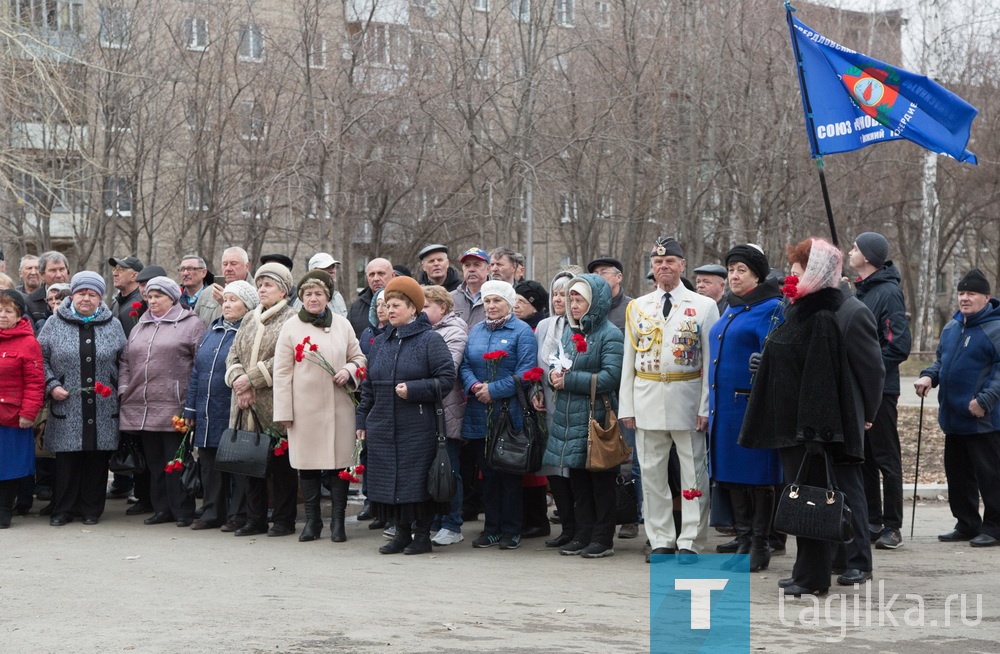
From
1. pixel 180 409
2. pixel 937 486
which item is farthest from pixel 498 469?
pixel 937 486

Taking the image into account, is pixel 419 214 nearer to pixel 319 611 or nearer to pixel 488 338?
pixel 488 338

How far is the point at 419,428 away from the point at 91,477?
3.36 m

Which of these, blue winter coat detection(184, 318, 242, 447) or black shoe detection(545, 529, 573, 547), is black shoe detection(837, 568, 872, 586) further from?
blue winter coat detection(184, 318, 242, 447)

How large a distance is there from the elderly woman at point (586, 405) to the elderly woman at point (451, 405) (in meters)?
0.84

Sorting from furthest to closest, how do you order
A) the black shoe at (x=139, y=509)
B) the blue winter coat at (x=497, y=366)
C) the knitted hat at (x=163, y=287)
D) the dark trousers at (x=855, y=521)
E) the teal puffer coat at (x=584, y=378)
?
the black shoe at (x=139, y=509) → the knitted hat at (x=163, y=287) → the blue winter coat at (x=497, y=366) → the teal puffer coat at (x=584, y=378) → the dark trousers at (x=855, y=521)

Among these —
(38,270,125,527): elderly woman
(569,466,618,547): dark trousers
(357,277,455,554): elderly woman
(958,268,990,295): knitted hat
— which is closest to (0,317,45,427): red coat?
(38,270,125,527): elderly woman

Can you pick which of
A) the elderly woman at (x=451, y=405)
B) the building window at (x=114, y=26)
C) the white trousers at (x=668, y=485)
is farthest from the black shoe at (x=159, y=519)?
the building window at (x=114, y=26)

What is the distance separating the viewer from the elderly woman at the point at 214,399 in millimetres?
9727

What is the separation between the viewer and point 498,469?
8758 mm

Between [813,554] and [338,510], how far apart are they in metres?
3.85

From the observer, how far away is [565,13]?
783 inches

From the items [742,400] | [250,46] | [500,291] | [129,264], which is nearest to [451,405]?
[500,291]

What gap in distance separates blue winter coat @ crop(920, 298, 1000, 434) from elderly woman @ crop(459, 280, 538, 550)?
10.7ft

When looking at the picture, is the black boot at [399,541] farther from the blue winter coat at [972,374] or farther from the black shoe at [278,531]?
the blue winter coat at [972,374]
